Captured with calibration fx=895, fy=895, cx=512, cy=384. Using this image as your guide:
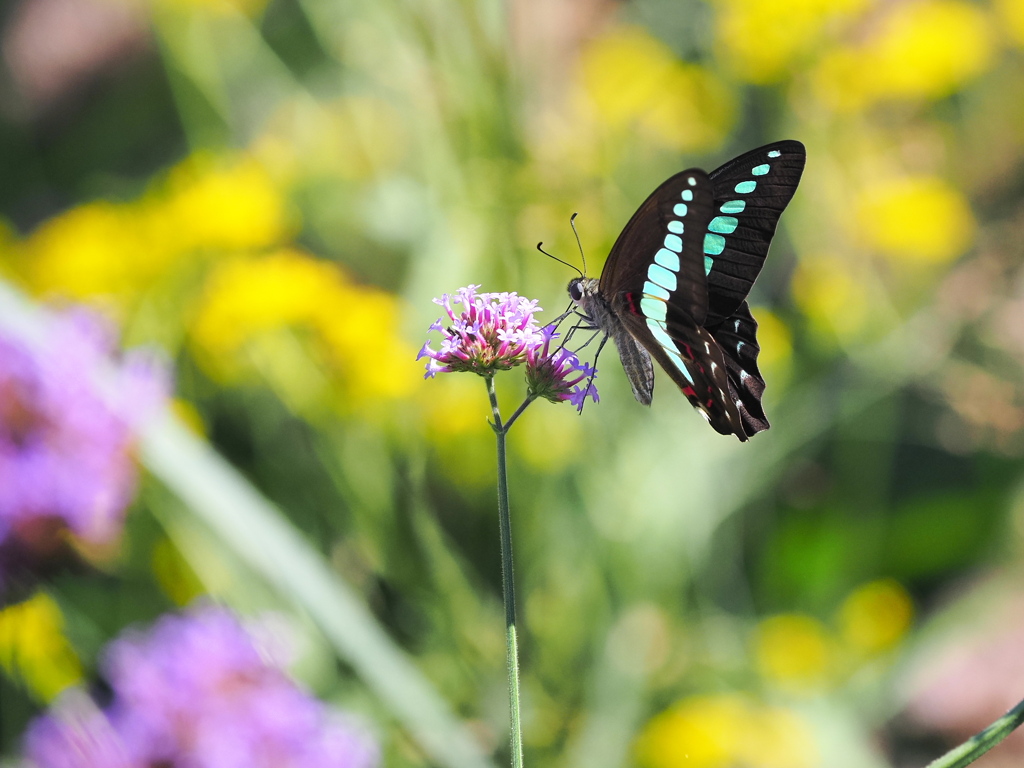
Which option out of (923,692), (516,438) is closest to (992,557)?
(923,692)

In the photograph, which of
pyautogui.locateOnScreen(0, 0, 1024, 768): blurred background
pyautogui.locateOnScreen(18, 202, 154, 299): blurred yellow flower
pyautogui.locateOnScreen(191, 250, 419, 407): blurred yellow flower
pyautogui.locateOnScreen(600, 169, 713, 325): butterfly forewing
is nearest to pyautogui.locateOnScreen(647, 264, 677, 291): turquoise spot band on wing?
pyautogui.locateOnScreen(600, 169, 713, 325): butterfly forewing

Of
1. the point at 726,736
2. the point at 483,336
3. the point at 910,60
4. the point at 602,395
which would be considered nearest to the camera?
the point at 483,336

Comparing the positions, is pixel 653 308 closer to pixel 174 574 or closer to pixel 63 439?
pixel 63 439

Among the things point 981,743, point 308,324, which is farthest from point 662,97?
point 981,743

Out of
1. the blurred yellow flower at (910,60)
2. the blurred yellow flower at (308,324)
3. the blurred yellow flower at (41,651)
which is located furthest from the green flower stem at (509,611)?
the blurred yellow flower at (910,60)

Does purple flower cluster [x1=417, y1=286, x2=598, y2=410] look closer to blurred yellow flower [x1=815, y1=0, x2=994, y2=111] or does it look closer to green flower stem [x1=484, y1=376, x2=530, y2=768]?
green flower stem [x1=484, y1=376, x2=530, y2=768]

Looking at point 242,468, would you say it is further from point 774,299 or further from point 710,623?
point 774,299
